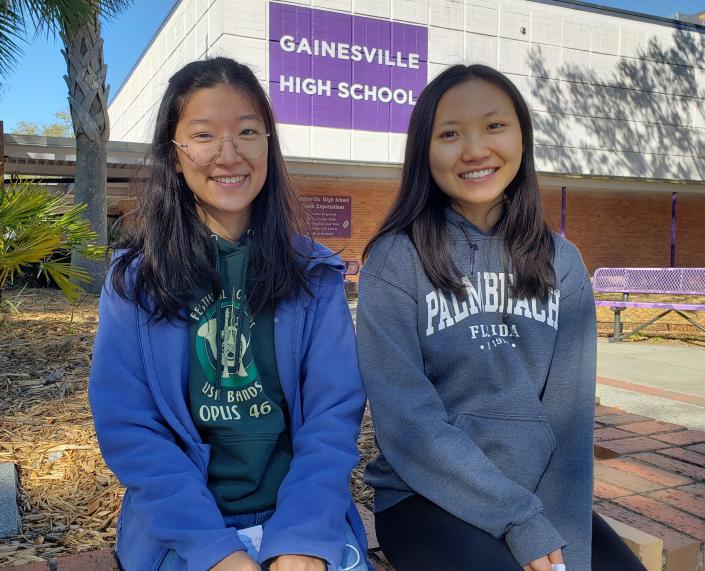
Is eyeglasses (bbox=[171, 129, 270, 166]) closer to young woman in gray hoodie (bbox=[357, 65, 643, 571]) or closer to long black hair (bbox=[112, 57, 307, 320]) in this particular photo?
long black hair (bbox=[112, 57, 307, 320])

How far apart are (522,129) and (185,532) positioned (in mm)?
1458

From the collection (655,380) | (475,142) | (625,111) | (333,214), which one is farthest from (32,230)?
(625,111)

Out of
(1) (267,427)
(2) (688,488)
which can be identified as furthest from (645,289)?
(1) (267,427)

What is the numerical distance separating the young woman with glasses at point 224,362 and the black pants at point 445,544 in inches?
4.9

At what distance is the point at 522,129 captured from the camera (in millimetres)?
1938

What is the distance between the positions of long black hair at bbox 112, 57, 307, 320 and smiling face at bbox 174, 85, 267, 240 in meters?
0.03

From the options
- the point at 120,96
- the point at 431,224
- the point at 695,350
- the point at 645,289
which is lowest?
the point at 695,350

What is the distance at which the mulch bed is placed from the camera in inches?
79.4

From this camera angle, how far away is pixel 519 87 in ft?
63.8

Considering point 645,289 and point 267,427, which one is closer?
point 267,427

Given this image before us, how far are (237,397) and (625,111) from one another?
2226 cm

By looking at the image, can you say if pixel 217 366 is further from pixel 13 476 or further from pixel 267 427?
pixel 13 476

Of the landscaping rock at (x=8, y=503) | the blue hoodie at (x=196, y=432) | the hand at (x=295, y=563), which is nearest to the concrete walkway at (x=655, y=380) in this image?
the blue hoodie at (x=196, y=432)

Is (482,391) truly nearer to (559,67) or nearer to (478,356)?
(478,356)
